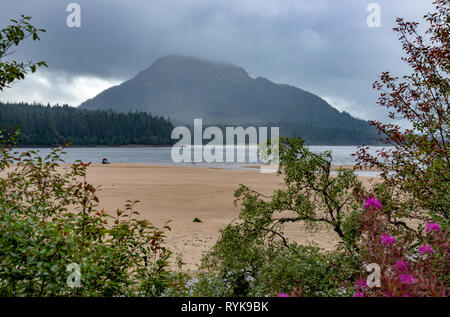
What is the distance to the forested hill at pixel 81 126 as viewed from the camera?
15175 cm

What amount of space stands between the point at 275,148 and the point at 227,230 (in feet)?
6.98

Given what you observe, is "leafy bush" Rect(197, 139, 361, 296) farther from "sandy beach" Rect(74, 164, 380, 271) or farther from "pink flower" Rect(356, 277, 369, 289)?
"pink flower" Rect(356, 277, 369, 289)

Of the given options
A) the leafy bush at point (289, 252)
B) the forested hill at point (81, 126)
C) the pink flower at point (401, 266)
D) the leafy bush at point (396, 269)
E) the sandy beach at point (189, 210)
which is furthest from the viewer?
the forested hill at point (81, 126)

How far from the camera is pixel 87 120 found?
17538 cm

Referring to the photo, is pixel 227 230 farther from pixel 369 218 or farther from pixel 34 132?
pixel 34 132

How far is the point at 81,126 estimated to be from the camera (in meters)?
171

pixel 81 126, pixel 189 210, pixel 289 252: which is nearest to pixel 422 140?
pixel 289 252

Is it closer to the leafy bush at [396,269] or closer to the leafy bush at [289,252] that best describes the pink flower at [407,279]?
the leafy bush at [396,269]

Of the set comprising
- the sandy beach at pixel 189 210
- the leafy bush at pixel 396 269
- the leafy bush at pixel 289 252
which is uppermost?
the leafy bush at pixel 396 269

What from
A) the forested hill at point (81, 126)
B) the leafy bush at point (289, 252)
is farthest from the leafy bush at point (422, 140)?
the forested hill at point (81, 126)

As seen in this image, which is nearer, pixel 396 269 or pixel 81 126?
pixel 396 269

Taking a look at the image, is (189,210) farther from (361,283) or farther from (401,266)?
(401,266)
